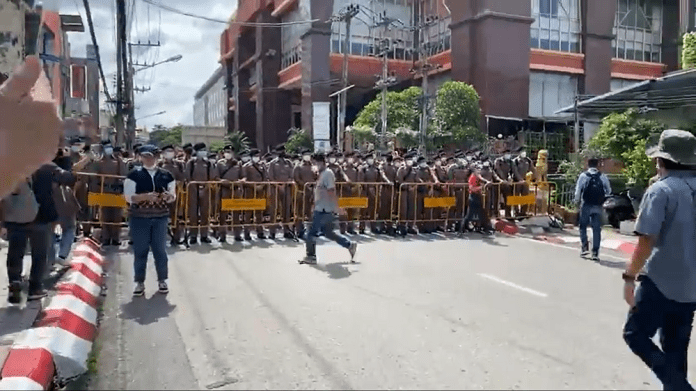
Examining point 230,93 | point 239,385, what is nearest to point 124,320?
point 239,385

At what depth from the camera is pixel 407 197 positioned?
15.0 m

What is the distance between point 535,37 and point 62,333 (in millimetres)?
42729

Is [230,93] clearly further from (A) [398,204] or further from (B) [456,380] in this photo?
(B) [456,380]

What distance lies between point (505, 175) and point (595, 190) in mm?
5302

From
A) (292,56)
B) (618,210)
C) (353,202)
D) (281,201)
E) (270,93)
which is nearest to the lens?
(281,201)

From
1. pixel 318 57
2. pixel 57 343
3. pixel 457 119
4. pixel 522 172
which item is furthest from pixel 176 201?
pixel 318 57

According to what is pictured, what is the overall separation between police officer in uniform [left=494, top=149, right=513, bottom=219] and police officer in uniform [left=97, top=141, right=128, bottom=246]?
868 cm

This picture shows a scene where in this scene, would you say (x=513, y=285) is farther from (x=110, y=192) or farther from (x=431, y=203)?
(x=110, y=192)

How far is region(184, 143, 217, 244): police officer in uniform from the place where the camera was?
12680 mm

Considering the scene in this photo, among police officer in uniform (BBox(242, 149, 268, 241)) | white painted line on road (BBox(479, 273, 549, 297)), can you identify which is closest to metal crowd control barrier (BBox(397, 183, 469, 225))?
police officer in uniform (BBox(242, 149, 268, 241))

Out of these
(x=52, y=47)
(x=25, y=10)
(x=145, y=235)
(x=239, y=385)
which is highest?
(x=52, y=47)

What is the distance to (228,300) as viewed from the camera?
25.1ft

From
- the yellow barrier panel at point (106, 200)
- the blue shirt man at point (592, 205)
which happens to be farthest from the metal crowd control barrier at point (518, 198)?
the yellow barrier panel at point (106, 200)

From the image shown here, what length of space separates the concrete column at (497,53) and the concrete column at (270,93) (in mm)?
20448
